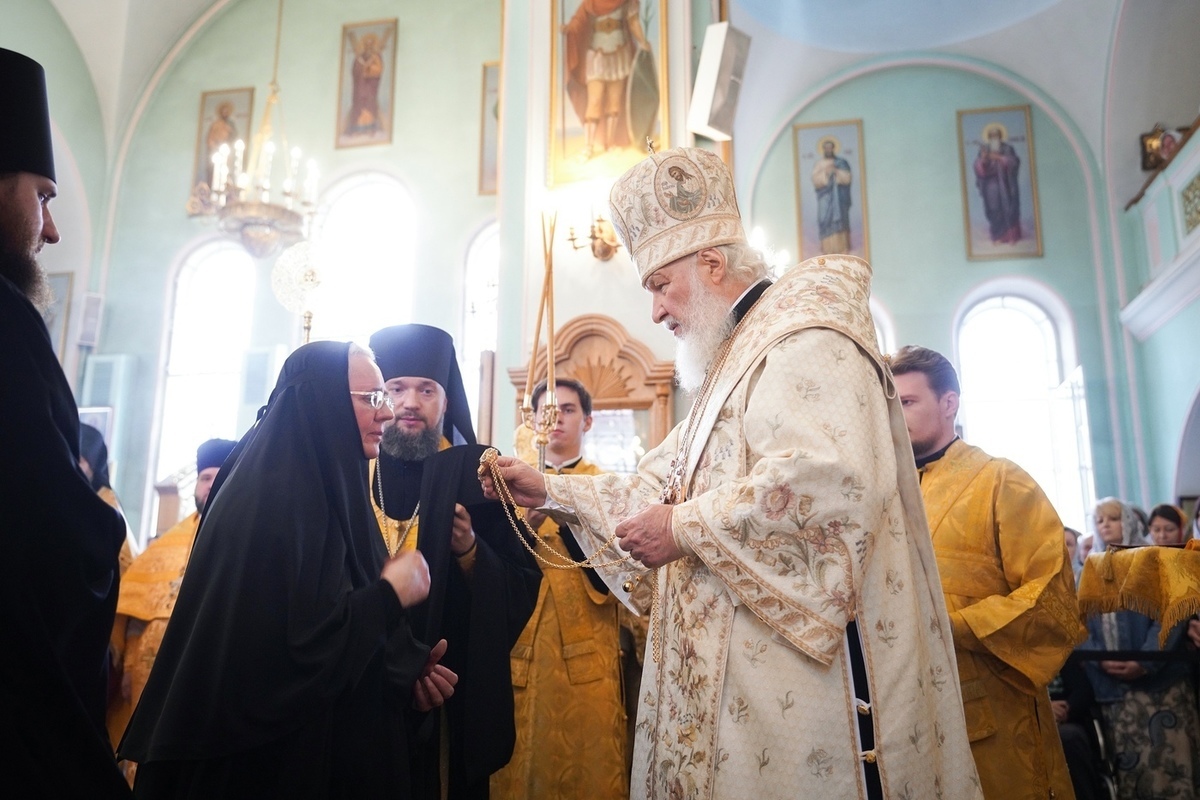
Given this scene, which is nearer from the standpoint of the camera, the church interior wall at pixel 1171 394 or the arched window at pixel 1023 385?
the church interior wall at pixel 1171 394

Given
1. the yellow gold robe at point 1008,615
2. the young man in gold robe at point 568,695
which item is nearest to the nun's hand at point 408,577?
the young man in gold robe at point 568,695

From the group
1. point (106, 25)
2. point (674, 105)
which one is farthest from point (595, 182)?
point (106, 25)

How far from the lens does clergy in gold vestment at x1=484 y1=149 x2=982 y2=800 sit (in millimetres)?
1893

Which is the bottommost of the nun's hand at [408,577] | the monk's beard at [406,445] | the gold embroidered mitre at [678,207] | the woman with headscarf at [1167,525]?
the nun's hand at [408,577]

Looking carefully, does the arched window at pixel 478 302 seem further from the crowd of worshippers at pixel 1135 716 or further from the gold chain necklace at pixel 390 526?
the gold chain necklace at pixel 390 526

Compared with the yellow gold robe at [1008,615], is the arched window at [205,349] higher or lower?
higher

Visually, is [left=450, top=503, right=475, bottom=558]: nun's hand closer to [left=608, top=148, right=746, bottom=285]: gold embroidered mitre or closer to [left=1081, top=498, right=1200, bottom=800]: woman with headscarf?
[left=608, top=148, right=746, bottom=285]: gold embroidered mitre

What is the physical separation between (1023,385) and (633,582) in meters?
11.1

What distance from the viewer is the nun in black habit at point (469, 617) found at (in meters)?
2.56

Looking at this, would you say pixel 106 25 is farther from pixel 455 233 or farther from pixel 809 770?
pixel 809 770

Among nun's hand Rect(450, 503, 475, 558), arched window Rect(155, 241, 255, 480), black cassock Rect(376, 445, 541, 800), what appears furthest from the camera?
arched window Rect(155, 241, 255, 480)

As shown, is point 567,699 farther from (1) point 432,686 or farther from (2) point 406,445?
(1) point 432,686

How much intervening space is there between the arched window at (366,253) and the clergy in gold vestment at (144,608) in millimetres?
8252

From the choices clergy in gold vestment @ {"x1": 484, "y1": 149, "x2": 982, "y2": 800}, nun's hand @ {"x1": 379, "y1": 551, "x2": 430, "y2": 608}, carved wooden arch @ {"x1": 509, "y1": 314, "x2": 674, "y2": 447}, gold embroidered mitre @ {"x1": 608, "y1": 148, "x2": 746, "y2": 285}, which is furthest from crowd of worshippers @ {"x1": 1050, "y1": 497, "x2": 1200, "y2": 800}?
carved wooden arch @ {"x1": 509, "y1": 314, "x2": 674, "y2": 447}
